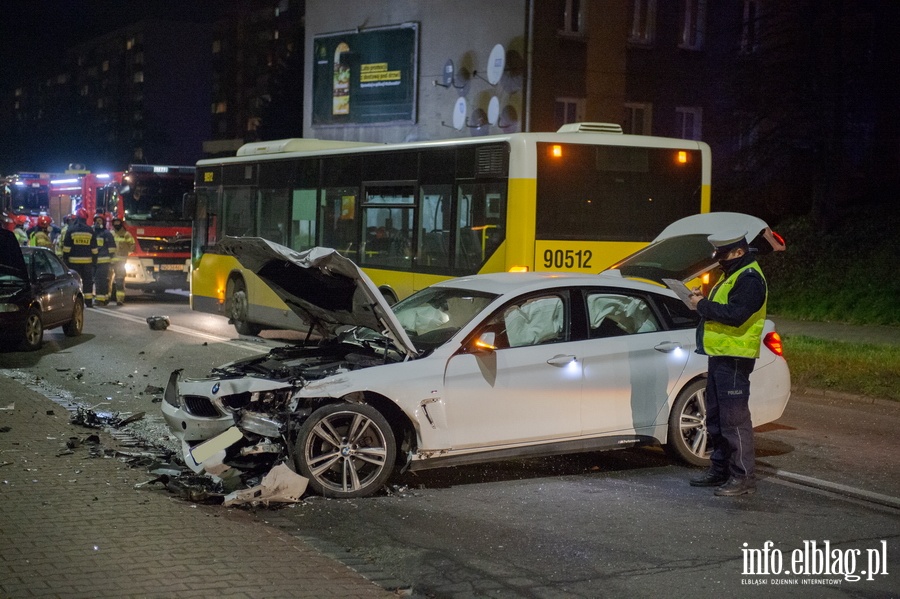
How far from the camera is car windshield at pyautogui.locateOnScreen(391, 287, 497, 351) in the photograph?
8.06 metres

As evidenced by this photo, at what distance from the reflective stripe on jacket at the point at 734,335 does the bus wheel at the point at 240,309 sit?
40.0ft

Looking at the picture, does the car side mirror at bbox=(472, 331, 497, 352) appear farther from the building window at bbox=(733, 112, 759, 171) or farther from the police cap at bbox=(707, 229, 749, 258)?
the building window at bbox=(733, 112, 759, 171)

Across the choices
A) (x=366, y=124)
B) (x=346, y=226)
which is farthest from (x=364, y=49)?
(x=346, y=226)

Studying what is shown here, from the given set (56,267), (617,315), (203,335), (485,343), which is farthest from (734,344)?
(56,267)

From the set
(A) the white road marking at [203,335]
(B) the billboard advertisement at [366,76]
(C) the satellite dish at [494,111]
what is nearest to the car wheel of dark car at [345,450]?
(A) the white road marking at [203,335]

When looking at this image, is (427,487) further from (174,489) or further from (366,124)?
(366,124)

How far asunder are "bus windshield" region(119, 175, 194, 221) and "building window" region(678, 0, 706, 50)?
15.4 meters

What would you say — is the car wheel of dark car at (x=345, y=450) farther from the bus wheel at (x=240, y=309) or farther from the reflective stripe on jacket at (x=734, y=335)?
the bus wheel at (x=240, y=309)

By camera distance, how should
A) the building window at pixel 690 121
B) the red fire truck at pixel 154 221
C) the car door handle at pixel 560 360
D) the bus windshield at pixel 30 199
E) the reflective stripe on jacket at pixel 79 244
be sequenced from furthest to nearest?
the bus windshield at pixel 30 199, the building window at pixel 690 121, the red fire truck at pixel 154 221, the reflective stripe on jacket at pixel 79 244, the car door handle at pixel 560 360

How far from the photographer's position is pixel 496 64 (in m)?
32.1

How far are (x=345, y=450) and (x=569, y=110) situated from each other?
26.1 m

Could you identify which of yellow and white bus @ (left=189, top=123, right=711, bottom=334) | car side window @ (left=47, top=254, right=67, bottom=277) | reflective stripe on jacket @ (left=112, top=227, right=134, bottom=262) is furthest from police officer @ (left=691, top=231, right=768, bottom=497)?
reflective stripe on jacket @ (left=112, top=227, right=134, bottom=262)

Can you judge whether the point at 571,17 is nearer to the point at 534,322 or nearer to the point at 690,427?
the point at 690,427

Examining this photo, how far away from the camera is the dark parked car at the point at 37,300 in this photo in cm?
1516
